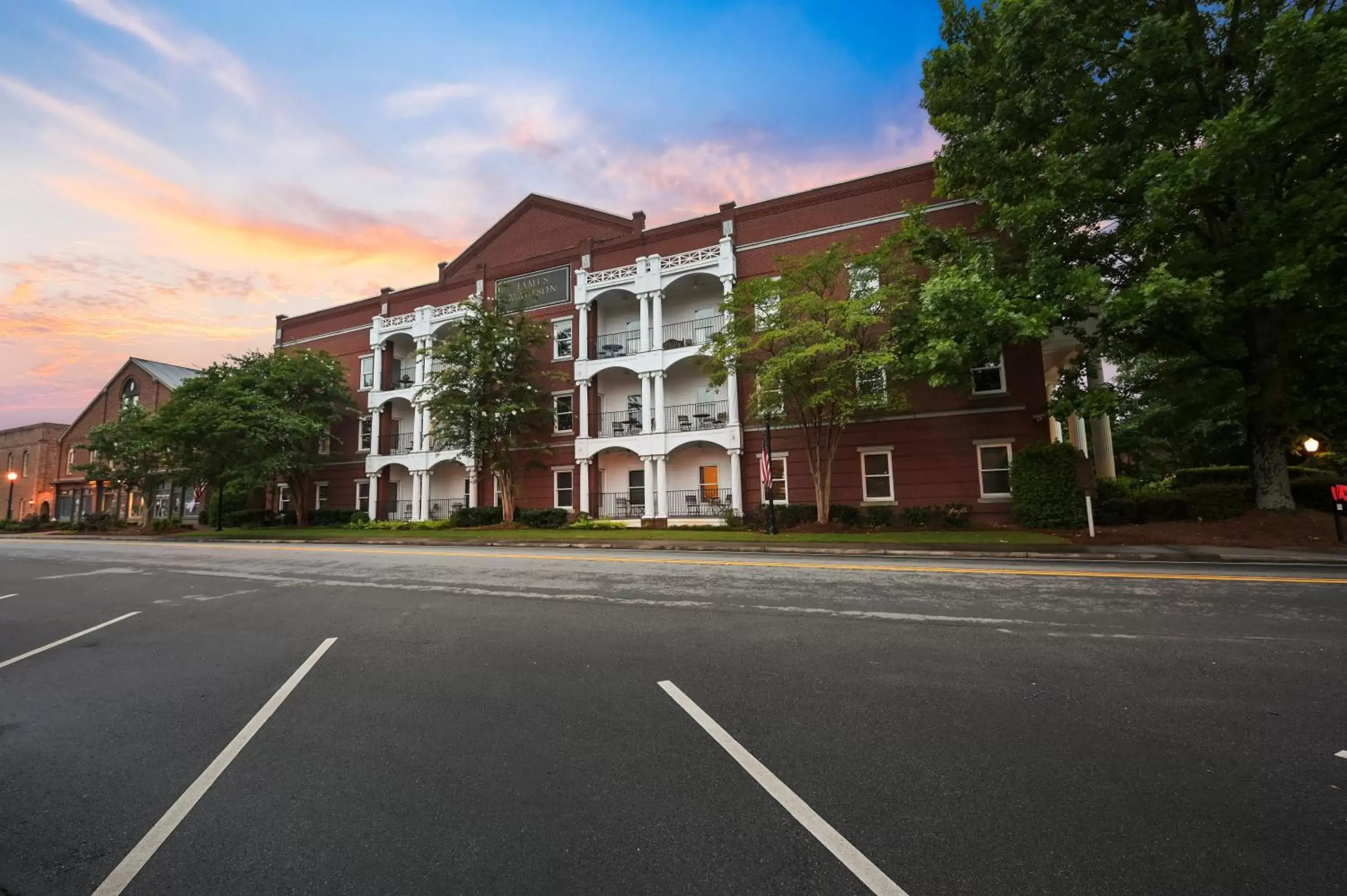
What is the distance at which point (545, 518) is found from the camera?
26.2 metres

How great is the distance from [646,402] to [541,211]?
1367 centimetres

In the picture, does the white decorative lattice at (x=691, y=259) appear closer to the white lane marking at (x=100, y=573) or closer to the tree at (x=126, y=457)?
the white lane marking at (x=100, y=573)

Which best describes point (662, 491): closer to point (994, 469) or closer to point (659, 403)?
point (659, 403)

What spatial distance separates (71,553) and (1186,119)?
35.2 metres

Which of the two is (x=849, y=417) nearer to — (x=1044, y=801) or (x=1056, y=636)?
(x=1056, y=636)

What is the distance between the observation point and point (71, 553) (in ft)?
64.6

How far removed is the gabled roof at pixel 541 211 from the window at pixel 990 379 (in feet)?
55.5

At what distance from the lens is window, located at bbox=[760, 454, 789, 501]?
24266mm

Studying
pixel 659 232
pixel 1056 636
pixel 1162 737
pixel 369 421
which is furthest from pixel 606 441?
pixel 1162 737

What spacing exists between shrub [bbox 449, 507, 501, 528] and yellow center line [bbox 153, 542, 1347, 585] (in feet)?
33.3

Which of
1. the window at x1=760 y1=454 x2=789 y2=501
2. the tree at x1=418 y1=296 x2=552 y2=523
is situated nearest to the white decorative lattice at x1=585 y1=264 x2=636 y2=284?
the tree at x1=418 y1=296 x2=552 y2=523

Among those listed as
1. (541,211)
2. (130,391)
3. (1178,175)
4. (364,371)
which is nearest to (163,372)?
(130,391)

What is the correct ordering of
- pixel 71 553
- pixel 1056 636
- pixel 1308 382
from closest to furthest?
pixel 1056 636
pixel 1308 382
pixel 71 553

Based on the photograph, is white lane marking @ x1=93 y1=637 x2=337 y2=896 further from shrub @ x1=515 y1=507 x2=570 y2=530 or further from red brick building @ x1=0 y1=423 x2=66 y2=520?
red brick building @ x1=0 y1=423 x2=66 y2=520
